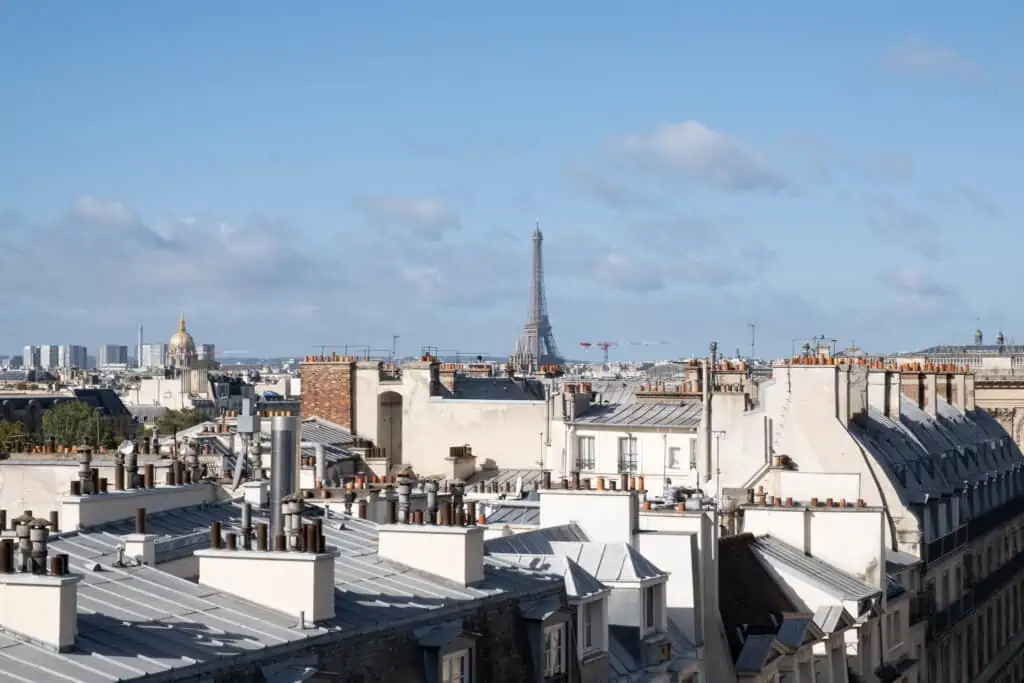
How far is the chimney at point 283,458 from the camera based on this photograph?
18172 mm

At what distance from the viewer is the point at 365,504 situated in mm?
25359

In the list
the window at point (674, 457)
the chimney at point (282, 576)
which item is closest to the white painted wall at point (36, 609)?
the chimney at point (282, 576)

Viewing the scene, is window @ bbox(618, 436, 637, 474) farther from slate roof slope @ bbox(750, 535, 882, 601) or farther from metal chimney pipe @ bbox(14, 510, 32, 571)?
metal chimney pipe @ bbox(14, 510, 32, 571)

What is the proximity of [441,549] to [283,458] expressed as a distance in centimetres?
167

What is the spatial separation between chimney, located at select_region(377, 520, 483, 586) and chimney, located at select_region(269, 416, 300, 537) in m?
1.13

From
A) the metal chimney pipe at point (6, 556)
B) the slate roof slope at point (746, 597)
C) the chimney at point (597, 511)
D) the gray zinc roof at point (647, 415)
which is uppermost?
the gray zinc roof at point (647, 415)

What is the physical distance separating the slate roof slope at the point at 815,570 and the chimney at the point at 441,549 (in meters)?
11.3

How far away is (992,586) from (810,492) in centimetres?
1370

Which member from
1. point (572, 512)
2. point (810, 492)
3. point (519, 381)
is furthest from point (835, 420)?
point (519, 381)

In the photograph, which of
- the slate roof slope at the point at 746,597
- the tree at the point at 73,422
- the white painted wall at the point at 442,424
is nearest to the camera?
the slate roof slope at the point at 746,597

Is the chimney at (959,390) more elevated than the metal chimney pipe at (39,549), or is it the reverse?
the chimney at (959,390)

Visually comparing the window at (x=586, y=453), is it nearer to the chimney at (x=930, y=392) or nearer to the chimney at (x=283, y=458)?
the chimney at (x=930, y=392)

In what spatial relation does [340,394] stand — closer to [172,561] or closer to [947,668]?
[947,668]

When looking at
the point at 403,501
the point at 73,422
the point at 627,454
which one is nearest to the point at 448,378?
the point at 627,454
